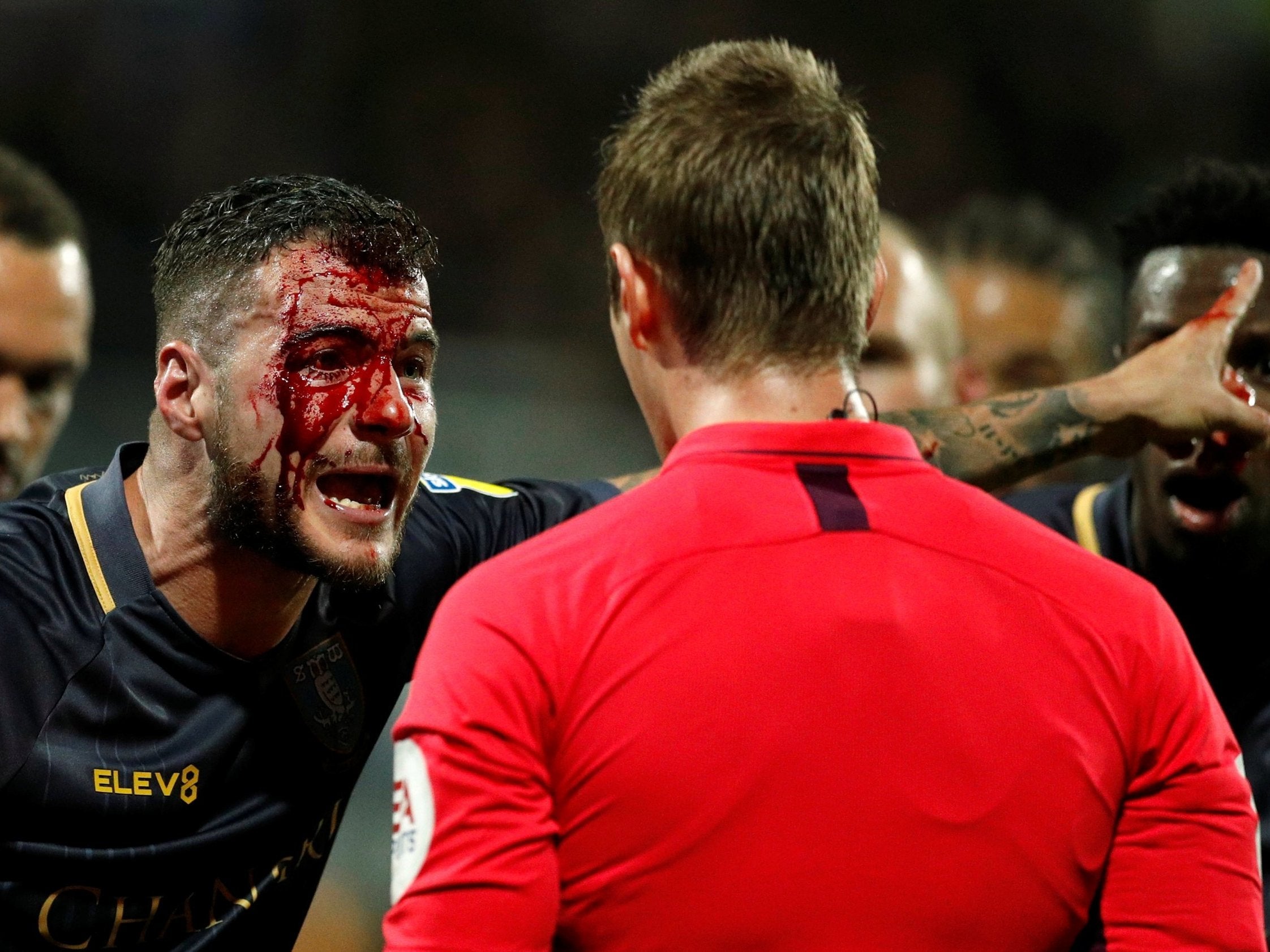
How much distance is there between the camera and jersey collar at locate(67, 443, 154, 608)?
205 centimetres

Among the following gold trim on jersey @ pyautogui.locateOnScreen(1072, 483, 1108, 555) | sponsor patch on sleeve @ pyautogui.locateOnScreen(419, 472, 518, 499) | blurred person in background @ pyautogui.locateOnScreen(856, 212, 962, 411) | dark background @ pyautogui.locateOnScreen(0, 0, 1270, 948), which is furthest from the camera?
dark background @ pyautogui.locateOnScreen(0, 0, 1270, 948)

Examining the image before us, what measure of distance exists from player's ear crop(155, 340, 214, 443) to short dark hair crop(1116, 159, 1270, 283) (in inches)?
86.3

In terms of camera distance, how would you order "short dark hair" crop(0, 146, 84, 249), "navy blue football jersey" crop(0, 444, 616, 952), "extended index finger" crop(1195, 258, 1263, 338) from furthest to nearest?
1. "short dark hair" crop(0, 146, 84, 249)
2. "extended index finger" crop(1195, 258, 1263, 338)
3. "navy blue football jersey" crop(0, 444, 616, 952)

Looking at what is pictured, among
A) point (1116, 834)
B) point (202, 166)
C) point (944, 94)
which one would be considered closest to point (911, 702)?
point (1116, 834)

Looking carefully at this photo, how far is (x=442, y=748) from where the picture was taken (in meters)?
1.22

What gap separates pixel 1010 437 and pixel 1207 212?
1.16 metres

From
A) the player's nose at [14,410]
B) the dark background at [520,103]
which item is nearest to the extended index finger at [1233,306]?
the player's nose at [14,410]

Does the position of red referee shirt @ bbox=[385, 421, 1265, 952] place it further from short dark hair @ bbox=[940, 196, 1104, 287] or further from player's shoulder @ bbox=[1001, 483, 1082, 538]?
short dark hair @ bbox=[940, 196, 1104, 287]

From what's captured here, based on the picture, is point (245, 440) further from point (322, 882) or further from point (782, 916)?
point (322, 882)

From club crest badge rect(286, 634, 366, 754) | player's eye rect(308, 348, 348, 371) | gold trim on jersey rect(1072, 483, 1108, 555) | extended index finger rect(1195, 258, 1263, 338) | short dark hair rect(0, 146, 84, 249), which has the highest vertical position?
short dark hair rect(0, 146, 84, 249)

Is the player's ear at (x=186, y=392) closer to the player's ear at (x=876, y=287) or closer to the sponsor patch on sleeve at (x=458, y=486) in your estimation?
the sponsor patch on sleeve at (x=458, y=486)

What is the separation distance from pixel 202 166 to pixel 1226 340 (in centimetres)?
A: 515

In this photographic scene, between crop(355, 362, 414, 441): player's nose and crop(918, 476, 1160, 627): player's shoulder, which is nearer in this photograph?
crop(918, 476, 1160, 627): player's shoulder

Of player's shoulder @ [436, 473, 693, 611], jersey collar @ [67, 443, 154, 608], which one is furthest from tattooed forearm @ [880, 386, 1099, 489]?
jersey collar @ [67, 443, 154, 608]
